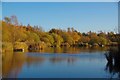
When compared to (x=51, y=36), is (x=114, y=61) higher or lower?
lower

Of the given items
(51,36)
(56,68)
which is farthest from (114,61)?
(51,36)

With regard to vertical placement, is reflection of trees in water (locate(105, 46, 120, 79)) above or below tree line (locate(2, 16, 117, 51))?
below

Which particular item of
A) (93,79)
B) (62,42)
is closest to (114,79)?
(93,79)

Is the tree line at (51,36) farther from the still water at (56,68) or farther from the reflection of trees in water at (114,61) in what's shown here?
the reflection of trees in water at (114,61)

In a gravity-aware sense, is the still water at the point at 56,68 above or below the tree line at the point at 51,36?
below

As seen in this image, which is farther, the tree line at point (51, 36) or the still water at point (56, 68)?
the tree line at point (51, 36)

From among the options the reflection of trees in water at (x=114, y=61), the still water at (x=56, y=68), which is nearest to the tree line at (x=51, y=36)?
the still water at (x=56, y=68)

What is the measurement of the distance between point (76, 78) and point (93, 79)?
1.97 feet

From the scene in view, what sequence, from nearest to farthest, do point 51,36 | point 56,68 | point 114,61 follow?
1. point 56,68
2. point 114,61
3. point 51,36

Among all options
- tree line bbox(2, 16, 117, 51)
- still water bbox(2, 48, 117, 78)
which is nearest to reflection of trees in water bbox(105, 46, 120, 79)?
still water bbox(2, 48, 117, 78)

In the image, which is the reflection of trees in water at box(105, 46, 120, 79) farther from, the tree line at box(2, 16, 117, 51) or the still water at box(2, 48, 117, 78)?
the tree line at box(2, 16, 117, 51)

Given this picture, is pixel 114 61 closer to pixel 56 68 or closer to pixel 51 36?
pixel 56 68

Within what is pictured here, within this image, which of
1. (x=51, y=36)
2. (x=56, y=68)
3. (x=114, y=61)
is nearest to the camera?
(x=56, y=68)

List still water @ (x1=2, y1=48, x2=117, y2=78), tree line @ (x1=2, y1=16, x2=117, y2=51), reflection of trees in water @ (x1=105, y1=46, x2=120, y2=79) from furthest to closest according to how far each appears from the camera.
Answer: tree line @ (x1=2, y1=16, x2=117, y2=51) → reflection of trees in water @ (x1=105, y1=46, x2=120, y2=79) → still water @ (x1=2, y1=48, x2=117, y2=78)
